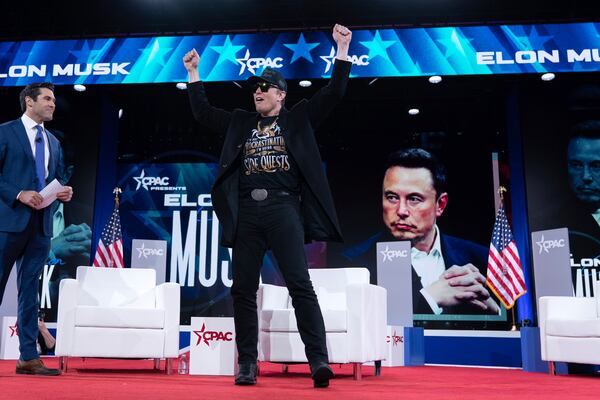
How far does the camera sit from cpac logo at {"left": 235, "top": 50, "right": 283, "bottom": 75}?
22.4 ft

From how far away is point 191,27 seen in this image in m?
7.90

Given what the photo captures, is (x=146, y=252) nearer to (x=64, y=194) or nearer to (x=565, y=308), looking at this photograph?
(x=64, y=194)

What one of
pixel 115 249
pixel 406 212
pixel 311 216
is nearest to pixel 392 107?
pixel 406 212

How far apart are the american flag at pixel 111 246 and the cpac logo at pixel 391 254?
10.4ft

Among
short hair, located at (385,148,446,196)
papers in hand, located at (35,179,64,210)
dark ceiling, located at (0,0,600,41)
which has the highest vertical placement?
dark ceiling, located at (0,0,600,41)

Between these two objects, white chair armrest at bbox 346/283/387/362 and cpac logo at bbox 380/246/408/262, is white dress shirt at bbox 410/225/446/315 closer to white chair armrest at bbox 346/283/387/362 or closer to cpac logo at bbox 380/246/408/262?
cpac logo at bbox 380/246/408/262

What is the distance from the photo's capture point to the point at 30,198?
3221mm

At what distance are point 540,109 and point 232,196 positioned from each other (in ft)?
19.0

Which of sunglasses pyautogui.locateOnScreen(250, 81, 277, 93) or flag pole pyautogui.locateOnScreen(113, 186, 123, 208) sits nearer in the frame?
sunglasses pyautogui.locateOnScreen(250, 81, 277, 93)

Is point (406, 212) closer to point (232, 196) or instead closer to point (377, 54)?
point (377, 54)

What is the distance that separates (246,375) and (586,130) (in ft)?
20.4

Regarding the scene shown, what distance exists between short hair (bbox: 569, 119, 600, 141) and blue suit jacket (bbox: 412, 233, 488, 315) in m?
1.81

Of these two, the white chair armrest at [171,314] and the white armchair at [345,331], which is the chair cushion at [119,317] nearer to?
the white chair armrest at [171,314]

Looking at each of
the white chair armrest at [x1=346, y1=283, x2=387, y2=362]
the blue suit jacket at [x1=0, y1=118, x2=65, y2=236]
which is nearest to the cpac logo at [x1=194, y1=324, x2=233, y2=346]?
the white chair armrest at [x1=346, y1=283, x2=387, y2=362]
